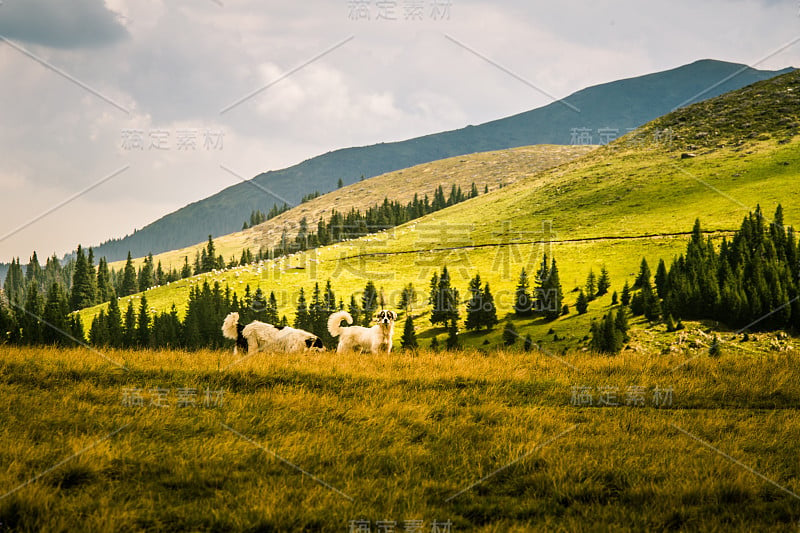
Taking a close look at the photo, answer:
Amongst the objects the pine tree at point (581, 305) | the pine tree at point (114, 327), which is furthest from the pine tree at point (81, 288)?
the pine tree at point (581, 305)

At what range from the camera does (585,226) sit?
465ft

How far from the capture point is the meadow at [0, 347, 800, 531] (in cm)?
591

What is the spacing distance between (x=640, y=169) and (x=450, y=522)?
197627mm

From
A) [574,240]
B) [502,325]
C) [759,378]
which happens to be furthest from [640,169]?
[759,378]

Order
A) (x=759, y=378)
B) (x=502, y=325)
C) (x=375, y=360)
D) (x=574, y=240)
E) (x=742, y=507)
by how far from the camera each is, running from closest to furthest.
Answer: (x=742, y=507), (x=759, y=378), (x=375, y=360), (x=502, y=325), (x=574, y=240)

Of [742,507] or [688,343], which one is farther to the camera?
[688,343]

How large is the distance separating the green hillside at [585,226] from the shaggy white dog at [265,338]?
208ft

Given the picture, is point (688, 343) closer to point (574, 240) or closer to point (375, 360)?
point (375, 360)

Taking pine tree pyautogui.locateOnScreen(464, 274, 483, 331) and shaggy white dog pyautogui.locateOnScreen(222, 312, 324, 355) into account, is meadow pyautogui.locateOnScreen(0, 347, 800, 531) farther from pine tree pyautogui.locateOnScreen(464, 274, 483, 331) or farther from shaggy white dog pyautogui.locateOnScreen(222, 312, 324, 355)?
pine tree pyautogui.locateOnScreen(464, 274, 483, 331)

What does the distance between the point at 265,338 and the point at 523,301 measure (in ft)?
277

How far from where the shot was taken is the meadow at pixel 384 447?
19.4 ft

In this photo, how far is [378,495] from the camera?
636cm

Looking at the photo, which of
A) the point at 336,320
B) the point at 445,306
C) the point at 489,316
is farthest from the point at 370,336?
the point at 445,306

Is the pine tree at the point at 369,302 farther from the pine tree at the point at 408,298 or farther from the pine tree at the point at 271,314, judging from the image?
the pine tree at the point at 271,314
